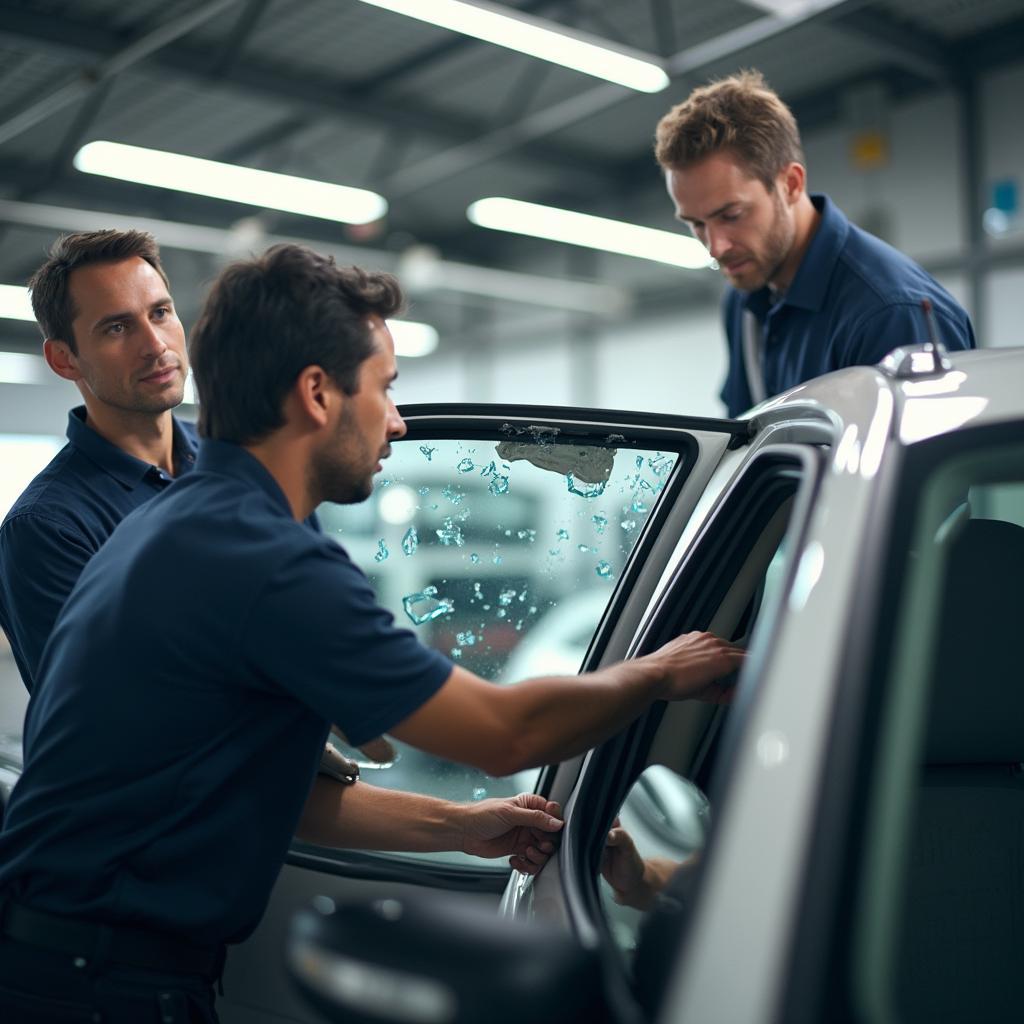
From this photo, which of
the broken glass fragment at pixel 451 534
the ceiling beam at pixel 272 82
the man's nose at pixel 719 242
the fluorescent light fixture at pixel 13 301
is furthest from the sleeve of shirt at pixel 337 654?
the fluorescent light fixture at pixel 13 301

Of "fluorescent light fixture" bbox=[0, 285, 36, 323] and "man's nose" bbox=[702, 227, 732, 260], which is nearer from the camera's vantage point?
"man's nose" bbox=[702, 227, 732, 260]

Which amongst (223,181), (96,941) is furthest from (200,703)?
(223,181)

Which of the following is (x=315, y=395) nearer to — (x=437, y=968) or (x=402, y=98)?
(x=437, y=968)

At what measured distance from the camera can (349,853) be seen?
184cm

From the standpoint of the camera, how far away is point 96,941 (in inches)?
51.1

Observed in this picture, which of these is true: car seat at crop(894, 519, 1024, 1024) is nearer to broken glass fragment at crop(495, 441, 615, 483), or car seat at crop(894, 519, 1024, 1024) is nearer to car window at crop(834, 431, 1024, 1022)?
car window at crop(834, 431, 1024, 1022)

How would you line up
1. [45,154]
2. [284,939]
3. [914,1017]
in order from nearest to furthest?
[914,1017] → [284,939] → [45,154]

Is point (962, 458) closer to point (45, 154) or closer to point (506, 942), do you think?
point (506, 942)

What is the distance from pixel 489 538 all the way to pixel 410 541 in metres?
0.16

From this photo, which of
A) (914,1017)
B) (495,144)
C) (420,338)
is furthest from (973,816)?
(420,338)

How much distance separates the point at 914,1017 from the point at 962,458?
3.05ft

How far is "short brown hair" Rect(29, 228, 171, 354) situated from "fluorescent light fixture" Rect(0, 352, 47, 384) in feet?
39.2

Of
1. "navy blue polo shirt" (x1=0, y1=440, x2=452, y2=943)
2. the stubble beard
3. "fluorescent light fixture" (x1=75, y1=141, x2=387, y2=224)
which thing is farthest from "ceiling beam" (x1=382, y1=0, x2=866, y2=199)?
"navy blue polo shirt" (x1=0, y1=440, x2=452, y2=943)

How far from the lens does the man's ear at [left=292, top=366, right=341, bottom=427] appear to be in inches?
53.2
